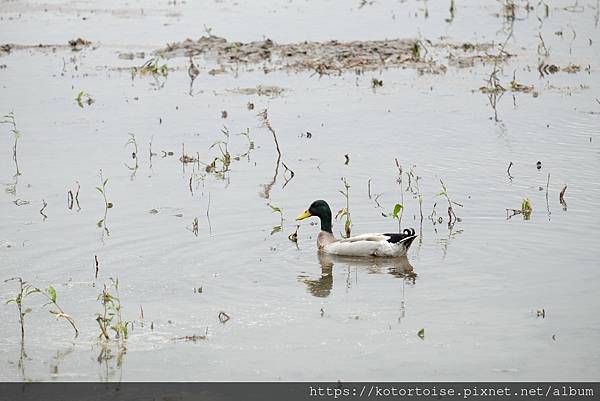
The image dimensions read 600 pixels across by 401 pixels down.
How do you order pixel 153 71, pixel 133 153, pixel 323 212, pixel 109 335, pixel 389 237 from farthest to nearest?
1. pixel 153 71
2. pixel 133 153
3. pixel 323 212
4. pixel 389 237
5. pixel 109 335

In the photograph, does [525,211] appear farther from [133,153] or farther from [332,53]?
[332,53]

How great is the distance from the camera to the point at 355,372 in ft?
27.8

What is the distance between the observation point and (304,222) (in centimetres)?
1338

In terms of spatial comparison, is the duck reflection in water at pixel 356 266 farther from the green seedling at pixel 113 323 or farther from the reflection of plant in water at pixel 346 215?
the green seedling at pixel 113 323

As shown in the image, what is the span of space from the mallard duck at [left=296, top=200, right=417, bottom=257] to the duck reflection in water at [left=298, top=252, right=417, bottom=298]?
66mm

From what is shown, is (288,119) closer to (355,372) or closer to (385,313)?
(385,313)

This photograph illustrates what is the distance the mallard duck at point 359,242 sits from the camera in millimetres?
11617

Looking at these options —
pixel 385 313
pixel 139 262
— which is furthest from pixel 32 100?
pixel 385 313

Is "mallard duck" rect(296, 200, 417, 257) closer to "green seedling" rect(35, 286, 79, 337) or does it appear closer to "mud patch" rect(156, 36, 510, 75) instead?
"green seedling" rect(35, 286, 79, 337)

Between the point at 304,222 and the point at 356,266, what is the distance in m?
1.80

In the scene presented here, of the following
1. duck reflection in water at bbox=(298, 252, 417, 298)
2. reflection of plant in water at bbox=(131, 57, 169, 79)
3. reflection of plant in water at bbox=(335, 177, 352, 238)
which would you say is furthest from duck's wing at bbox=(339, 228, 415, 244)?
reflection of plant in water at bbox=(131, 57, 169, 79)

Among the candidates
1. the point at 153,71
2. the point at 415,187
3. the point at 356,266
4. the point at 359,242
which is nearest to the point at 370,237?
the point at 359,242

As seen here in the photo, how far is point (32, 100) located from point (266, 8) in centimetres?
992

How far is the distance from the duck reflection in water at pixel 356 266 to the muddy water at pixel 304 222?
0.04 meters
